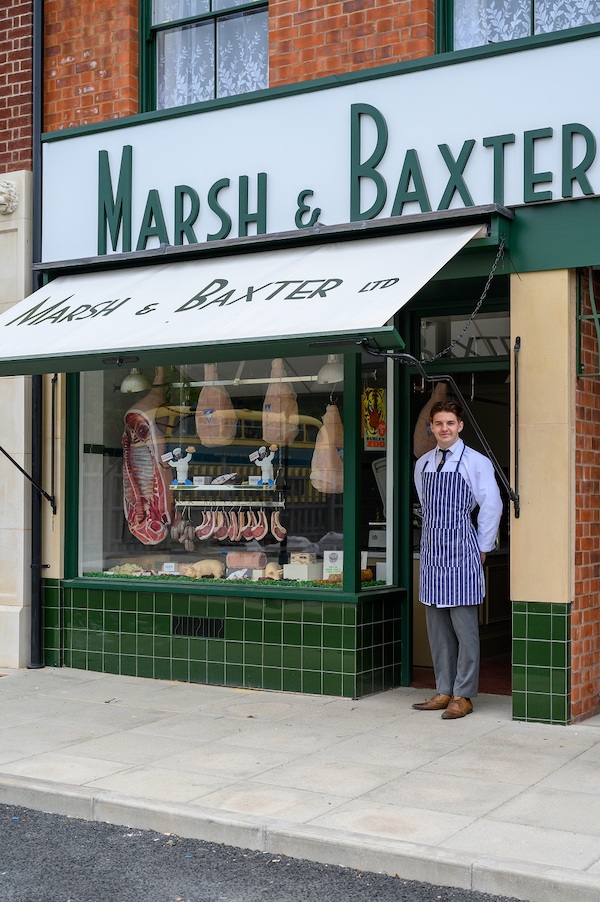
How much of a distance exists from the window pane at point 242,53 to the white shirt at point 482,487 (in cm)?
340

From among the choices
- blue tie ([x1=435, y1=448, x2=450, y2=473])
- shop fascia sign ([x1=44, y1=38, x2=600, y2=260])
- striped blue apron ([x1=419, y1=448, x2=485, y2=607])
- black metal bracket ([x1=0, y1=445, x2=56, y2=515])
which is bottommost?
striped blue apron ([x1=419, y1=448, x2=485, y2=607])

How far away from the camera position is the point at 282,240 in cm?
791

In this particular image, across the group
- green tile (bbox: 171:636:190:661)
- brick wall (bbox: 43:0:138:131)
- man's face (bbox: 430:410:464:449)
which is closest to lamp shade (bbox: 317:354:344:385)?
man's face (bbox: 430:410:464:449)

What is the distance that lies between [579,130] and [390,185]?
1348 millimetres

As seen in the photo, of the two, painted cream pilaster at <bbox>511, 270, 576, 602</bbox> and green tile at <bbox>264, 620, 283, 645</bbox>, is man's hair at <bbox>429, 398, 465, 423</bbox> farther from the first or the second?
green tile at <bbox>264, 620, 283, 645</bbox>

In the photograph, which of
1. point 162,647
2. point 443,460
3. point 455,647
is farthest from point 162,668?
point 443,460

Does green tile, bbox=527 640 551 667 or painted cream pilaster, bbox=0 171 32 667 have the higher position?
painted cream pilaster, bbox=0 171 32 667

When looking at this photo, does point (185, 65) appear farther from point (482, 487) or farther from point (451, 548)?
point (451, 548)

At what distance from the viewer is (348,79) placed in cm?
783

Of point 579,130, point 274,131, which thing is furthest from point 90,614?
point 579,130

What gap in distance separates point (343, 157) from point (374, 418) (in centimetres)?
190

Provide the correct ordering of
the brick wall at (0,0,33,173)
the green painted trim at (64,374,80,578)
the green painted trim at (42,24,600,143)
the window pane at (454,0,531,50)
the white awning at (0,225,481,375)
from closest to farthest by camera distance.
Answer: the white awning at (0,225,481,375) < the green painted trim at (42,24,600,143) < the window pane at (454,0,531,50) < the green painted trim at (64,374,80,578) < the brick wall at (0,0,33,173)

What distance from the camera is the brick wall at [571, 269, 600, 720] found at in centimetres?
720

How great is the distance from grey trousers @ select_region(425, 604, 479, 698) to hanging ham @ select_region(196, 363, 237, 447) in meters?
2.26
